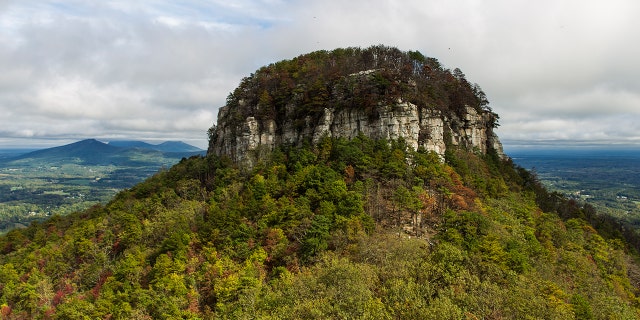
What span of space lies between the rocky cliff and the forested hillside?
4322 millimetres

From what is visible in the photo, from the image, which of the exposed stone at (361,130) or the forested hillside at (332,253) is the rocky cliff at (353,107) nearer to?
the exposed stone at (361,130)

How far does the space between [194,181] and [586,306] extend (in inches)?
2563

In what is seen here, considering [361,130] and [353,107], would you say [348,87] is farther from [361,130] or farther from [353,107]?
[361,130]

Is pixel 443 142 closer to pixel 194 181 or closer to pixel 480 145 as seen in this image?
pixel 480 145

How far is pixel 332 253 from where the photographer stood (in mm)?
36781

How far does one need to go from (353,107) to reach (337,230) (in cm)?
3243

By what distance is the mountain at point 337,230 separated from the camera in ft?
96.8

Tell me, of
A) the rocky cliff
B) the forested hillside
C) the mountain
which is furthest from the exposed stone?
the forested hillside

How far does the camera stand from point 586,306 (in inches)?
1180

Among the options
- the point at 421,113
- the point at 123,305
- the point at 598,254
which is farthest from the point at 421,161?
the point at 123,305

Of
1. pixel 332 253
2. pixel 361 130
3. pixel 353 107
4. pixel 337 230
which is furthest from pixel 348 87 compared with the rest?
pixel 332 253

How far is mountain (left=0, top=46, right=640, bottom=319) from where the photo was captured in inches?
1161

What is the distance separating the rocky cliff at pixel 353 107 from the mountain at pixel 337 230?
0.35 m

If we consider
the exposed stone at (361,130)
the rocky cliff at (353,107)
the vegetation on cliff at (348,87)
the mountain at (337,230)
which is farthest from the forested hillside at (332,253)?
the vegetation on cliff at (348,87)
